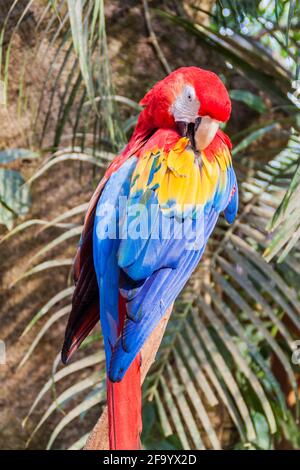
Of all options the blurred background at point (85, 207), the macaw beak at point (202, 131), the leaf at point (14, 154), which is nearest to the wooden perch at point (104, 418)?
the macaw beak at point (202, 131)

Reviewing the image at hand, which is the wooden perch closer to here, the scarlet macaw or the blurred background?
the scarlet macaw

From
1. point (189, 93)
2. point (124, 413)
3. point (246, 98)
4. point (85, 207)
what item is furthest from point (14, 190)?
point (124, 413)

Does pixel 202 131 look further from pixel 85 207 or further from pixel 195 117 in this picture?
pixel 85 207

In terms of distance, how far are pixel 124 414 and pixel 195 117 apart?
1.13 ft

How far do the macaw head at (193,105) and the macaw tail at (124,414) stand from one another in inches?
11.3

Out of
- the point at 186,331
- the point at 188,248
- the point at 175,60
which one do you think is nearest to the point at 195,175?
the point at 188,248

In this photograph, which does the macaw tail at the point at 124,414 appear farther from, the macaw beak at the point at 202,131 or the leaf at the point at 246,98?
the leaf at the point at 246,98

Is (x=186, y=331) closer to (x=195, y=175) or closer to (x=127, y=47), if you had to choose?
(x=195, y=175)

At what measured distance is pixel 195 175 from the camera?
82cm

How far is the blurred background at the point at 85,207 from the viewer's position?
1.23 m

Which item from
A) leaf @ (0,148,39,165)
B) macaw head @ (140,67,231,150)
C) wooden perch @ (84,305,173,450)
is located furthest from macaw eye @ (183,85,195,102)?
leaf @ (0,148,39,165)

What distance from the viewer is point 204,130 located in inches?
32.2
